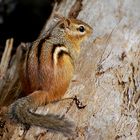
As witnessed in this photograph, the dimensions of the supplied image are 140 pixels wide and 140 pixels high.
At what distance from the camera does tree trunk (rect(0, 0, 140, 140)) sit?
11.1 ft

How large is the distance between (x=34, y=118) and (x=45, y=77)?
1.37ft

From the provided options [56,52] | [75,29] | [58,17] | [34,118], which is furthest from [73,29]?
[34,118]

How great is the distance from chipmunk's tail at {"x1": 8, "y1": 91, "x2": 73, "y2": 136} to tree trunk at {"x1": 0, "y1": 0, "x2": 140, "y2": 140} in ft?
0.41

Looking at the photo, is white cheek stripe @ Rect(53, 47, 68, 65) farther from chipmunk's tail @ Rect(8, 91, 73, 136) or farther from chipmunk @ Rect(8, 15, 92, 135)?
chipmunk's tail @ Rect(8, 91, 73, 136)

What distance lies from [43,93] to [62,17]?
0.95 meters

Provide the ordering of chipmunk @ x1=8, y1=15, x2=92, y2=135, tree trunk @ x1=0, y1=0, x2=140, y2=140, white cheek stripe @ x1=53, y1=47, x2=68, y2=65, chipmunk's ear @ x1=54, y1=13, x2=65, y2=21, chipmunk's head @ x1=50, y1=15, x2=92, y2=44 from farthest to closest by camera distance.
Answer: chipmunk's ear @ x1=54, y1=13, x2=65, y2=21
chipmunk's head @ x1=50, y1=15, x2=92, y2=44
white cheek stripe @ x1=53, y1=47, x2=68, y2=65
tree trunk @ x1=0, y1=0, x2=140, y2=140
chipmunk @ x1=8, y1=15, x2=92, y2=135

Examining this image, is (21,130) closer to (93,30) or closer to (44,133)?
(44,133)

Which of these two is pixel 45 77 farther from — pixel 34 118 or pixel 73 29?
pixel 73 29

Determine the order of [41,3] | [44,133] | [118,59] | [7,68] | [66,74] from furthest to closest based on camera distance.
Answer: [41,3] < [7,68] < [118,59] < [66,74] < [44,133]

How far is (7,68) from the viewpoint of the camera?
454cm

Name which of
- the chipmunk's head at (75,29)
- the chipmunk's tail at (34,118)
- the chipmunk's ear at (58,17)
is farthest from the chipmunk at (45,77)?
the chipmunk's ear at (58,17)

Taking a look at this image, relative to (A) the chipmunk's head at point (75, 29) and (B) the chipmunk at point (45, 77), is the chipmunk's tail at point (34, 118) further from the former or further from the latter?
(A) the chipmunk's head at point (75, 29)

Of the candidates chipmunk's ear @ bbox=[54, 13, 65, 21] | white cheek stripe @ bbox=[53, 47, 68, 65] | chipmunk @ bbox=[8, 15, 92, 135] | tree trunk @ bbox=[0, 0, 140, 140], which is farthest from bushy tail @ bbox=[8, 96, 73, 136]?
chipmunk's ear @ bbox=[54, 13, 65, 21]

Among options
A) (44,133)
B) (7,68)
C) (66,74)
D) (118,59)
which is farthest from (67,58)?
(7,68)
